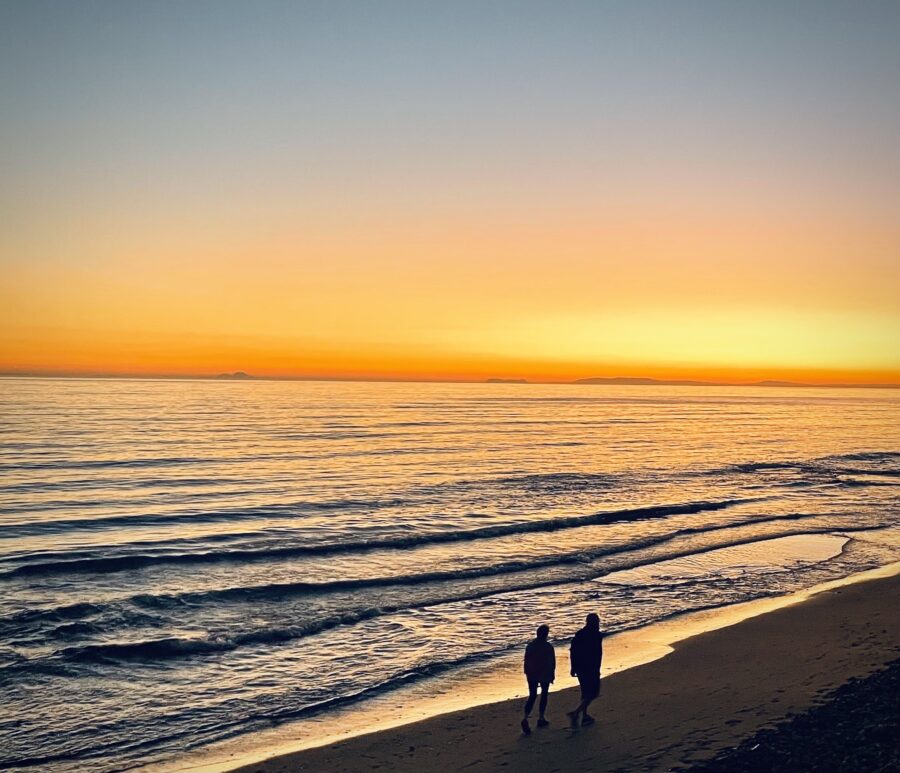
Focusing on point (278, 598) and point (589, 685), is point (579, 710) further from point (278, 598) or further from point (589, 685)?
point (278, 598)

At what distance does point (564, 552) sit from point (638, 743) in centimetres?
1728

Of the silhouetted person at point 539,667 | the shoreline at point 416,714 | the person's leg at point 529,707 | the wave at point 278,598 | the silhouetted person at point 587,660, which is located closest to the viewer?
the shoreline at point 416,714

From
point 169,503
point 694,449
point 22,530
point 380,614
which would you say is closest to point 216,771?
point 380,614

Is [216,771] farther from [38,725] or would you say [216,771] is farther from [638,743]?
[638,743]

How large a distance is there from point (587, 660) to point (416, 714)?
3.66m

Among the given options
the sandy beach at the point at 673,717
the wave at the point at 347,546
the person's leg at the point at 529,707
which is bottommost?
the wave at the point at 347,546

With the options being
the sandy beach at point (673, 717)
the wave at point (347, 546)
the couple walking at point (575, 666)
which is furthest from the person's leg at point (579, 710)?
the wave at point (347, 546)

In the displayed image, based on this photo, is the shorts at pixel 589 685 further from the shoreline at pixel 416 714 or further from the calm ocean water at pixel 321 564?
the calm ocean water at pixel 321 564

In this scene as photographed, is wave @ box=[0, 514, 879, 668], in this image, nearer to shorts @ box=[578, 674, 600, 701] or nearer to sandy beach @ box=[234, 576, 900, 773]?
sandy beach @ box=[234, 576, 900, 773]

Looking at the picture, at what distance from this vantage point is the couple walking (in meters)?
12.5

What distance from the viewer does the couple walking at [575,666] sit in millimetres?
12477

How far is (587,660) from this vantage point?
12820 mm

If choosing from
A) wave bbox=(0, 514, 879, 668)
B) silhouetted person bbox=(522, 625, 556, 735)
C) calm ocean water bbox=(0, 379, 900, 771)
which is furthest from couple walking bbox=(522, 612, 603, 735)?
wave bbox=(0, 514, 879, 668)

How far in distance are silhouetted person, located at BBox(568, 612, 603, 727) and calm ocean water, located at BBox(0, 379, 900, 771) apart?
15.3 feet
